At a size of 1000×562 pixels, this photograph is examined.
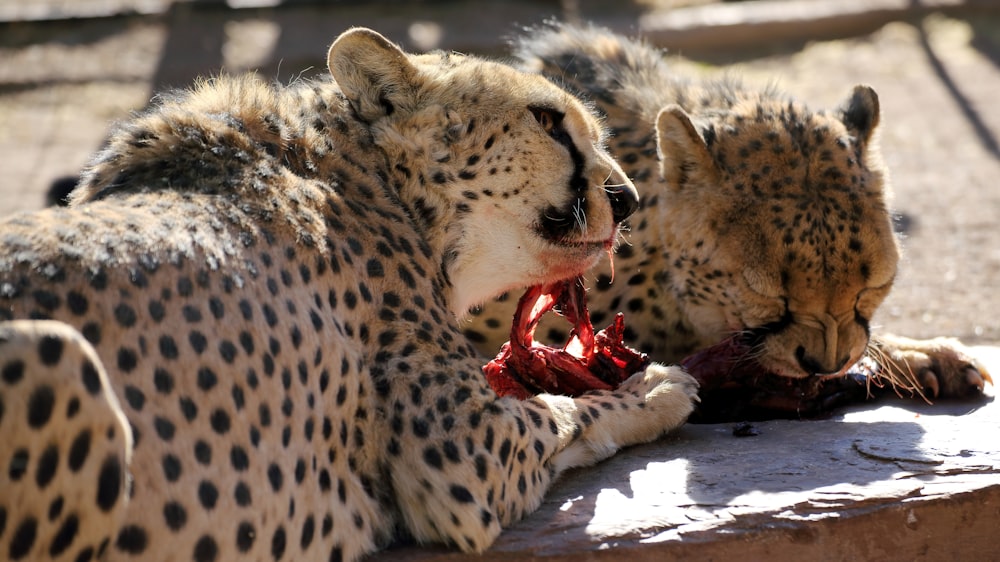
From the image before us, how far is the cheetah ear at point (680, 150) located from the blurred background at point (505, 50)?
4.55 metres

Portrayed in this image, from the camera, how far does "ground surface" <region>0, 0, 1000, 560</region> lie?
12.0 ft

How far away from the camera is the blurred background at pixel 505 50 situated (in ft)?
33.7

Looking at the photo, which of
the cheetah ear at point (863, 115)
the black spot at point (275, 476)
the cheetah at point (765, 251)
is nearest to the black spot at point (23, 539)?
the black spot at point (275, 476)

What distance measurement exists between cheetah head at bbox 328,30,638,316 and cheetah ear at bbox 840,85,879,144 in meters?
1.45

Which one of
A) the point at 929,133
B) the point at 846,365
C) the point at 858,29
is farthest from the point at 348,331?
the point at 858,29

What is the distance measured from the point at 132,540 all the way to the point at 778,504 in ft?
5.91

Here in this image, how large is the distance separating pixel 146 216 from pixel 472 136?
3.74 feet

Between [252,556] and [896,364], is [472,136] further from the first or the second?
[896,364]

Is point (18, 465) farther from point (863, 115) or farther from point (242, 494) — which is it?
point (863, 115)

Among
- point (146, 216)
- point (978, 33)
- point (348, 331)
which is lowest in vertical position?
point (348, 331)

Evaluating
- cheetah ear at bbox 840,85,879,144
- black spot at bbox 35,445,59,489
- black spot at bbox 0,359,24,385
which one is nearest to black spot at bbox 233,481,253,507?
black spot at bbox 35,445,59,489

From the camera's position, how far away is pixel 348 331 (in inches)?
143

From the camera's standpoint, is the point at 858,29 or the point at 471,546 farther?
the point at 858,29

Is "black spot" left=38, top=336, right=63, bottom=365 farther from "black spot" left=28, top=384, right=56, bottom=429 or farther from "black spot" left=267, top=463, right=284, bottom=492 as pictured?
"black spot" left=267, top=463, right=284, bottom=492
